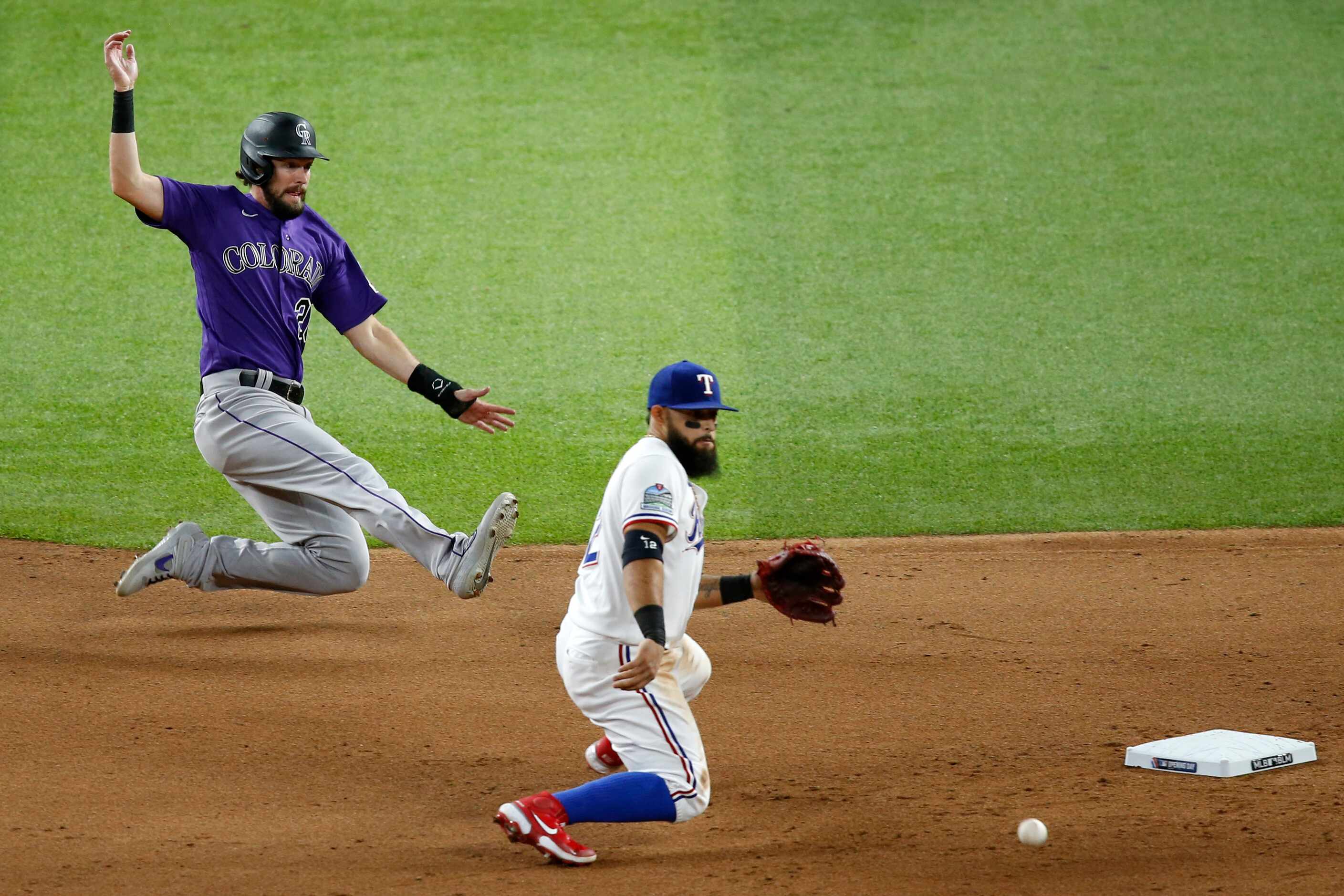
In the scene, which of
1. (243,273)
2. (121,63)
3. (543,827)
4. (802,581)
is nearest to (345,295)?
(243,273)

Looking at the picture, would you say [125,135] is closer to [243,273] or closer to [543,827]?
[243,273]

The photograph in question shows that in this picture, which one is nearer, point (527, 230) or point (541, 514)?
point (541, 514)

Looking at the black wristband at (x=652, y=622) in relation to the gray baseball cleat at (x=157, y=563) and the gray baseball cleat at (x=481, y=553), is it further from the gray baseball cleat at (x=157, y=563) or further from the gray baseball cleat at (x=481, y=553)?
the gray baseball cleat at (x=157, y=563)

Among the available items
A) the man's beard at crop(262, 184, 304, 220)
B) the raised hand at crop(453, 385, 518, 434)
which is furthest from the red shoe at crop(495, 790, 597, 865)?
the man's beard at crop(262, 184, 304, 220)

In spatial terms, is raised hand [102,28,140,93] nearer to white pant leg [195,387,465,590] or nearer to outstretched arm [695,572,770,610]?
white pant leg [195,387,465,590]

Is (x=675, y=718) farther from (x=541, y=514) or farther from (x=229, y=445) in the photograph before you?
(x=541, y=514)

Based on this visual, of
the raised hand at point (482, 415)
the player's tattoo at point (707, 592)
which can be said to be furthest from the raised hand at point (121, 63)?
the player's tattoo at point (707, 592)

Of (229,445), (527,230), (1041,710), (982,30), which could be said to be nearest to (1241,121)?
(982,30)
